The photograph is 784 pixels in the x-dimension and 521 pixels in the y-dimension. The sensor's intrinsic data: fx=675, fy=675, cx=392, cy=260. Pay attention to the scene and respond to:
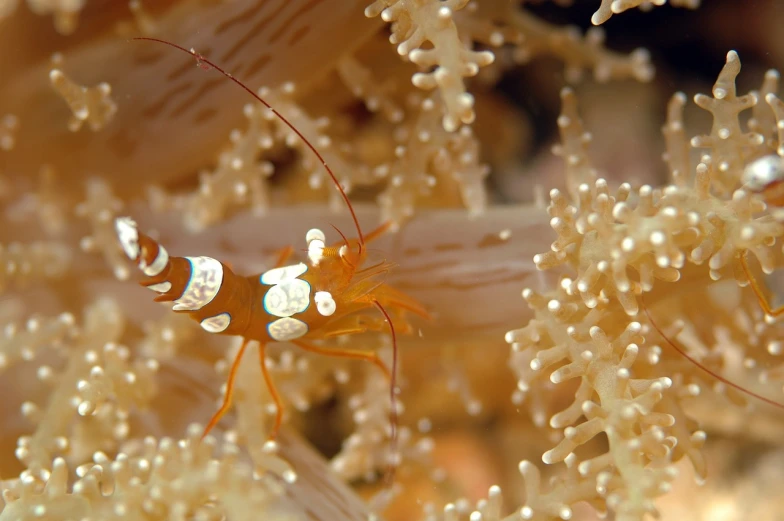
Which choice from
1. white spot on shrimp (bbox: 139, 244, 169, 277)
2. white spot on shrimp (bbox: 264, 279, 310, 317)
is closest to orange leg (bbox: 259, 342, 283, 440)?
white spot on shrimp (bbox: 264, 279, 310, 317)

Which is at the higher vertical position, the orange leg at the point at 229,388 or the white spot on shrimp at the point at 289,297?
the white spot on shrimp at the point at 289,297

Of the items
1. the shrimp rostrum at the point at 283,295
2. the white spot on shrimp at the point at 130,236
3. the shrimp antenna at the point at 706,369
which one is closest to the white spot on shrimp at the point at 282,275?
the shrimp rostrum at the point at 283,295

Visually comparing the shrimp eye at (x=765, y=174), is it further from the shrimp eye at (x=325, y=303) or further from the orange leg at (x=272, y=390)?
the orange leg at (x=272, y=390)

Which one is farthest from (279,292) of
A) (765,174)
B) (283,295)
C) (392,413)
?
(765,174)

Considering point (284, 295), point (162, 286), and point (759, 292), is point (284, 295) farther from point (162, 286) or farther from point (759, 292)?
point (759, 292)

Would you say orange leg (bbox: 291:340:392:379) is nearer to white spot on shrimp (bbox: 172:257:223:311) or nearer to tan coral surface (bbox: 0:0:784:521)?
tan coral surface (bbox: 0:0:784:521)
